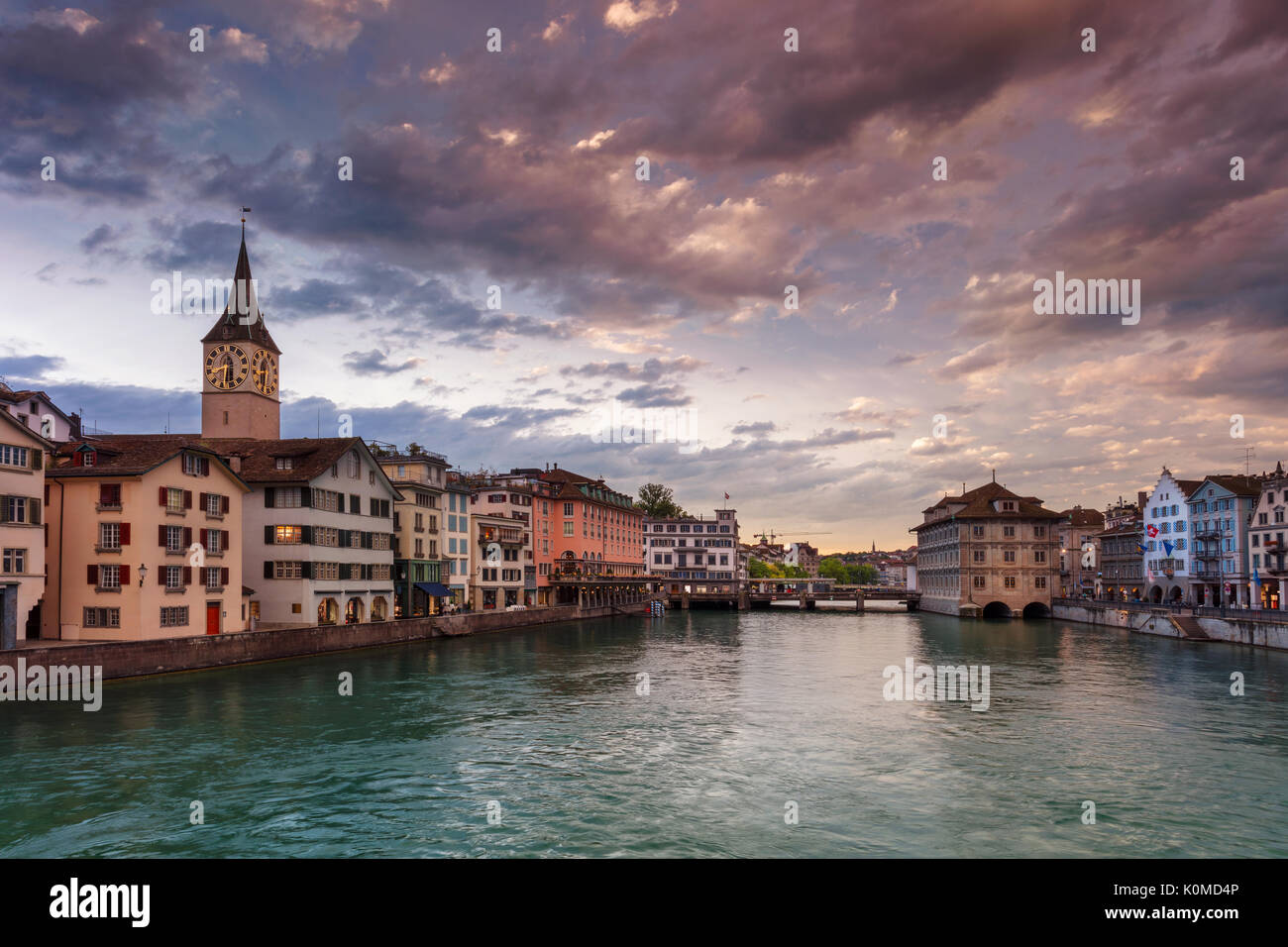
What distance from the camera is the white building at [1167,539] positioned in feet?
334

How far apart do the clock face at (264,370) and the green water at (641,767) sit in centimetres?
4705

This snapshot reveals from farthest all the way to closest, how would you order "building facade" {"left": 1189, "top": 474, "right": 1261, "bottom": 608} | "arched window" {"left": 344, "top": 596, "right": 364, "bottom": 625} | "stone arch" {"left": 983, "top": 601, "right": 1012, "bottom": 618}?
"stone arch" {"left": 983, "top": 601, "right": 1012, "bottom": 618}
"building facade" {"left": 1189, "top": 474, "right": 1261, "bottom": 608}
"arched window" {"left": 344, "top": 596, "right": 364, "bottom": 625}

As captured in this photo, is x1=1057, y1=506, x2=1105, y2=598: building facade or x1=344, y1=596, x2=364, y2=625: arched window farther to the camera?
x1=1057, y1=506, x2=1105, y2=598: building facade

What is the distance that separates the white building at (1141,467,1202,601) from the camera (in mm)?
101812

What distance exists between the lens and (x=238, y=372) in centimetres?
8575

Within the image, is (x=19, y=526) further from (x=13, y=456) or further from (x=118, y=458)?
(x=118, y=458)

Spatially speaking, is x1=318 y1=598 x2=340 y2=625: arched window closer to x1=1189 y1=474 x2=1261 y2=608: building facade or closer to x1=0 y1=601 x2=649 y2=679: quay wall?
x1=0 y1=601 x2=649 y2=679: quay wall

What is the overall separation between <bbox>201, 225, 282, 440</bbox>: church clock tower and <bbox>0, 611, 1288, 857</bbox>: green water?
45.3 metres

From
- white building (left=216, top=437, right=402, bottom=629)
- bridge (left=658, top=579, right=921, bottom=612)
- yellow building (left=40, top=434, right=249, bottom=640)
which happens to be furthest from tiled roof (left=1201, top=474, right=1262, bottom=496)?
yellow building (left=40, top=434, right=249, bottom=640)

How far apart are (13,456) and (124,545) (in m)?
7.28
